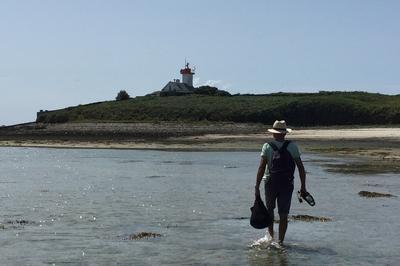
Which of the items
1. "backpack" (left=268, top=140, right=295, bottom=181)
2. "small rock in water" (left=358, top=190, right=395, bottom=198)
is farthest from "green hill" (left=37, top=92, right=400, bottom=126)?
"backpack" (left=268, top=140, right=295, bottom=181)

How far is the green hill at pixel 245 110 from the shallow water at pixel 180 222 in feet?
170

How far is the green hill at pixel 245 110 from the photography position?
256 feet

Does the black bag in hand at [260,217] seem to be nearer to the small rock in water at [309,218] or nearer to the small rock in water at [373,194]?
the small rock in water at [309,218]

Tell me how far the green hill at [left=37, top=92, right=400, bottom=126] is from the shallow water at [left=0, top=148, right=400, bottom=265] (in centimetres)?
5196

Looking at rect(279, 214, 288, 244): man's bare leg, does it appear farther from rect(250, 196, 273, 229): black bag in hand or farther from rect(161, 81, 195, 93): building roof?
rect(161, 81, 195, 93): building roof

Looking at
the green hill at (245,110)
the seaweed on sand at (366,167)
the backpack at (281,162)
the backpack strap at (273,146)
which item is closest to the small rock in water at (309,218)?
the backpack at (281,162)

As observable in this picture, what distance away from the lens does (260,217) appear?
11773mm

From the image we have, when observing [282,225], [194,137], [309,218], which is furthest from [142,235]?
[194,137]

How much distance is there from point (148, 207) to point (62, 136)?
52405 millimetres

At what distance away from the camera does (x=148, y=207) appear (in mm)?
17219

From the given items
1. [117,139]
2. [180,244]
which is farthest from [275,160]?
[117,139]

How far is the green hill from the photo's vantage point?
78.0 metres

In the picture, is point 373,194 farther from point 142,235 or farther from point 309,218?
point 142,235

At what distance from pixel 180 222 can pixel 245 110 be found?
68.9 meters
